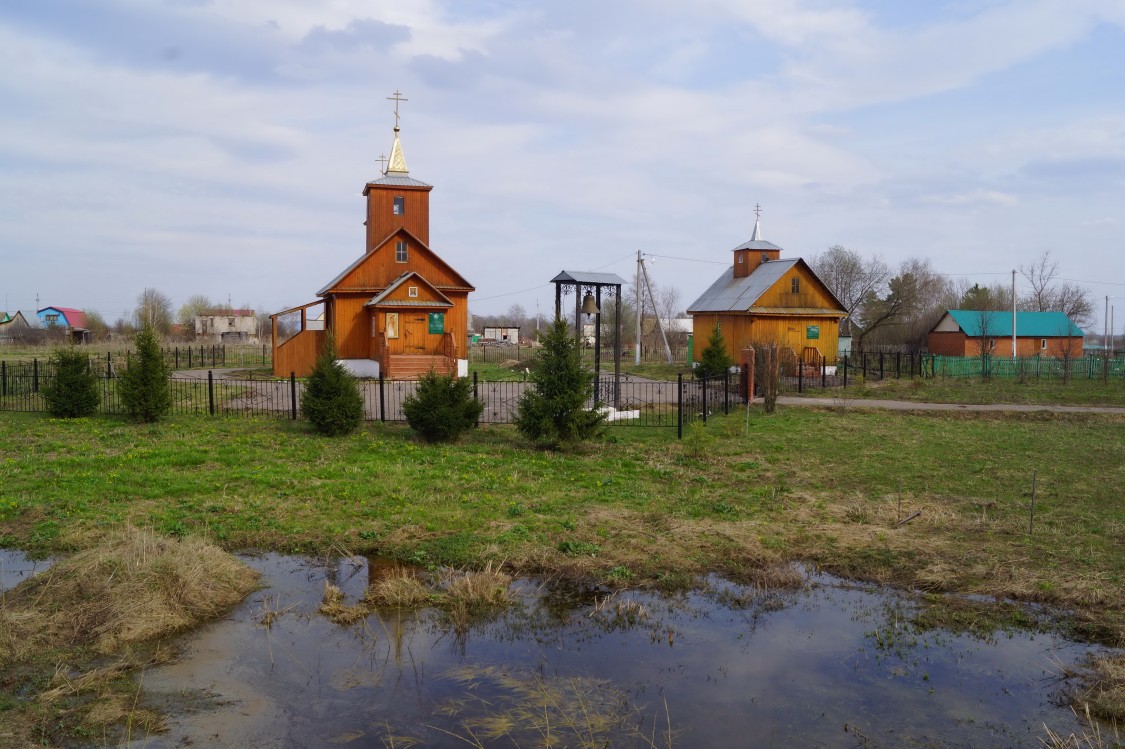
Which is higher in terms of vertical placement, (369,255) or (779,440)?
(369,255)

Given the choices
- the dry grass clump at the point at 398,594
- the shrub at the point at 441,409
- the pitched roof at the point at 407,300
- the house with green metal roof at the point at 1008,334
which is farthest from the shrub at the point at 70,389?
the house with green metal roof at the point at 1008,334

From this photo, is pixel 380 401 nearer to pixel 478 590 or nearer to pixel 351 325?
pixel 478 590

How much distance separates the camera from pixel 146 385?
665 inches

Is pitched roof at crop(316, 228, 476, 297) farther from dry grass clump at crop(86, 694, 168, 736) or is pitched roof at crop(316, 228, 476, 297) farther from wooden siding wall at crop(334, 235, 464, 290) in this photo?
dry grass clump at crop(86, 694, 168, 736)

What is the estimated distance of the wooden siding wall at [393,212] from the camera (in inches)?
1293

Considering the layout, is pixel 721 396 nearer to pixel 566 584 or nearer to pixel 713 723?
pixel 566 584

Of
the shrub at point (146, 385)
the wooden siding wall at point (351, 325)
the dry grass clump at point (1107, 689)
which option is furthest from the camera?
the wooden siding wall at point (351, 325)

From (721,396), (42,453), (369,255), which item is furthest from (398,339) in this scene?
(42,453)

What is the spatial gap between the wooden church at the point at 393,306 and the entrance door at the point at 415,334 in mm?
35

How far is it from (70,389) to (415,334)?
13.4m

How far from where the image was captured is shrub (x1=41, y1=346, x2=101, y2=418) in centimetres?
1752

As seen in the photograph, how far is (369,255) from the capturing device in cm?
3067

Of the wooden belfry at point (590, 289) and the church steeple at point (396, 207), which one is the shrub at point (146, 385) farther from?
the church steeple at point (396, 207)

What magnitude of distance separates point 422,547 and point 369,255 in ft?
76.2
